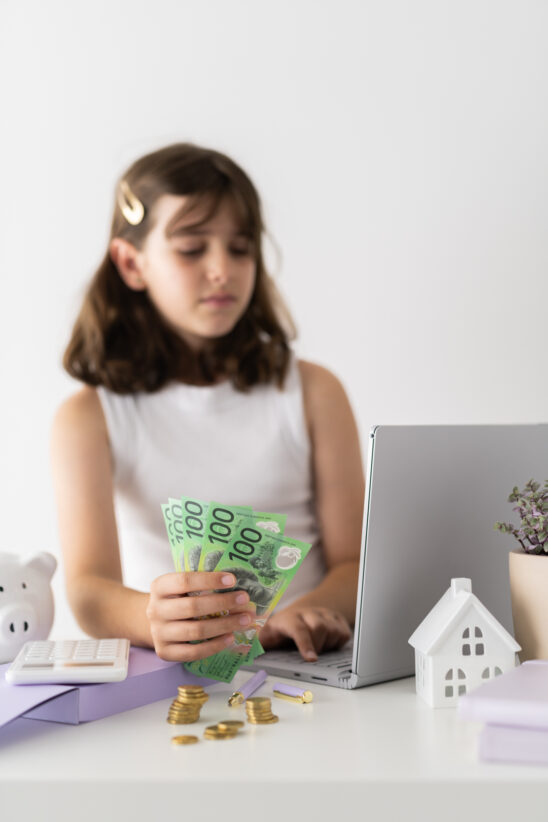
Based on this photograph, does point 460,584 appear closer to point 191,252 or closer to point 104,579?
point 104,579

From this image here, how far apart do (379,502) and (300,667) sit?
0.71 feet

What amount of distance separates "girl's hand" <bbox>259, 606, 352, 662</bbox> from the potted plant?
23cm

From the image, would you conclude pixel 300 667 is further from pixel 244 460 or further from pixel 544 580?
pixel 244 460

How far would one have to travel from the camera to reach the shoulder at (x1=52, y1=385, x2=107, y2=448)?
1312 mm

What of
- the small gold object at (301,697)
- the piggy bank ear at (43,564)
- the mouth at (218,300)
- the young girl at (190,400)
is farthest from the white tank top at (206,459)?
the small gold object at (301,697)

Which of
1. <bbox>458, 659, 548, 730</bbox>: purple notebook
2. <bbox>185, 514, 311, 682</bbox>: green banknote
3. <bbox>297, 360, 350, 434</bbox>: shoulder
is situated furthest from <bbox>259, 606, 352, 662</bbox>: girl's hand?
<bbox>297, 360, 350, 434</bbox>: shoulder

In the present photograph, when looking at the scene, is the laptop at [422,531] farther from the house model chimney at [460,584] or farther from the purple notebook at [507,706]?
the purple notebook at [507,706]

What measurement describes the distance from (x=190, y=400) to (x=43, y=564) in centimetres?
53

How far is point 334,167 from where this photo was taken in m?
1.62

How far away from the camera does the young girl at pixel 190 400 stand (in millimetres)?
1285

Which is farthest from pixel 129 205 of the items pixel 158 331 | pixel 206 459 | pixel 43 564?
pixel 43 564

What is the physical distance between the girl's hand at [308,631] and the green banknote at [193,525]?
215mm

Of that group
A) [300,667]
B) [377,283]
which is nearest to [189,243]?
[377,283]

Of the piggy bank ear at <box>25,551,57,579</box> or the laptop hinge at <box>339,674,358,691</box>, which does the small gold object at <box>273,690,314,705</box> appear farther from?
the piggy bank ear at <box>25,551,57,579</box>
